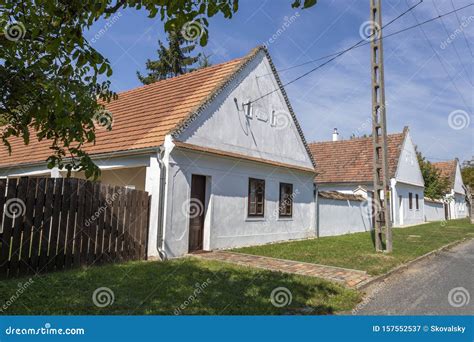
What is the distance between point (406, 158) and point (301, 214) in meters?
16.3

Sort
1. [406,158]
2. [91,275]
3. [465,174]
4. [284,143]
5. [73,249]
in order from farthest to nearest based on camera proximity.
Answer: [465,174]
[406,158]
[284,143]
[73,249]
[91,275]

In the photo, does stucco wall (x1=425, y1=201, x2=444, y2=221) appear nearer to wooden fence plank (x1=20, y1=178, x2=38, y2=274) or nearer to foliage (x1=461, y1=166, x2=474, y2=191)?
foliage (x1=461, y1=166, x2=474, y2=191)

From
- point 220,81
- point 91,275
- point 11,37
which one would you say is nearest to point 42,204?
point 91,275

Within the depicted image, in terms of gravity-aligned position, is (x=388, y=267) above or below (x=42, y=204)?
below

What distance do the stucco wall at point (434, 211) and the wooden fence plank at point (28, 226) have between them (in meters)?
34.3

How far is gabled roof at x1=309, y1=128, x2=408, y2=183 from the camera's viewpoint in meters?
26.1

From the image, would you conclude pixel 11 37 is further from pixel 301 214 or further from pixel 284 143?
pixel 301 214

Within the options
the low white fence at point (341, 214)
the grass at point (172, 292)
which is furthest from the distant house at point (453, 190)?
the grass at point (172, 292)

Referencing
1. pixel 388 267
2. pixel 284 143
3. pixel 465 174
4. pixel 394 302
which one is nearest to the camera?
pixel 394 302

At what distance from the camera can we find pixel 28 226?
7.35 m

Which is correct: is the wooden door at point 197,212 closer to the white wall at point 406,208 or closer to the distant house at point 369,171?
the distant house at point 369,171

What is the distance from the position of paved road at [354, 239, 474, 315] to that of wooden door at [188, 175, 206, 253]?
548 centimetres

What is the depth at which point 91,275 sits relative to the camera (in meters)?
7.51

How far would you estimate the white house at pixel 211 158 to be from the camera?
1038cm
